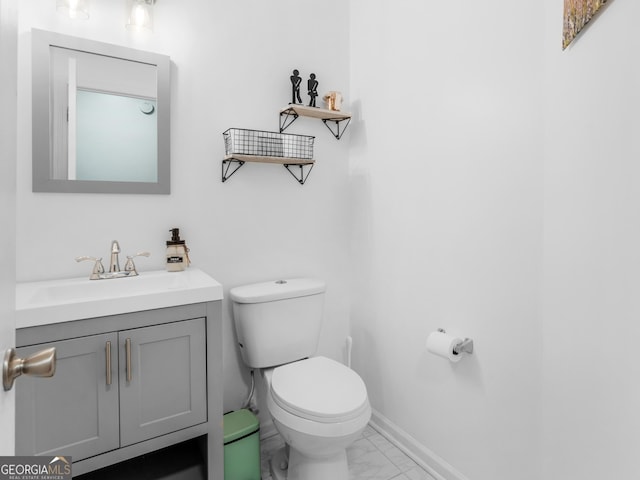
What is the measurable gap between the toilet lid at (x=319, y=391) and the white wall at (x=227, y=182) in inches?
16.5

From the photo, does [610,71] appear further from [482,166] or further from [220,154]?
[220,154]

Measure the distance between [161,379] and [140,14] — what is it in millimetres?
1485

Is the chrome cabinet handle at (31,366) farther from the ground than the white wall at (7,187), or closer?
closer

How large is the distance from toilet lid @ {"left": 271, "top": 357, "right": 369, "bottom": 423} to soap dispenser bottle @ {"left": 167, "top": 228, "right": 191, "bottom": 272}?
25.1 inches

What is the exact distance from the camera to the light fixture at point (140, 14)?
1.54 metres

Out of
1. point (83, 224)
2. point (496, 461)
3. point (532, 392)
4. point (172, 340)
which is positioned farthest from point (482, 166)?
point (83, 224)

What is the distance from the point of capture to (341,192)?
7.21ft

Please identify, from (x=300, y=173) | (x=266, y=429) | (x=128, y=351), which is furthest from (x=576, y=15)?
(x=266, y=429)

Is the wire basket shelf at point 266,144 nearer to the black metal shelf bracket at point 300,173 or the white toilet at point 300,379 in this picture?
the black metal shelf bracket at point 300,173

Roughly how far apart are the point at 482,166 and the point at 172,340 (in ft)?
4.38

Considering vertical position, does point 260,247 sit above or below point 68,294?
above

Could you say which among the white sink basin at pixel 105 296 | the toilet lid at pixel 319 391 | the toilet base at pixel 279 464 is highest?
the white sink basin at pixel 105 296

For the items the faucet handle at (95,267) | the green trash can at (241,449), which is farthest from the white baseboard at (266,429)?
the faucet handle at (95,267)

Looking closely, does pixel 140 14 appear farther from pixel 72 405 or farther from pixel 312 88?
pixel 72 405
